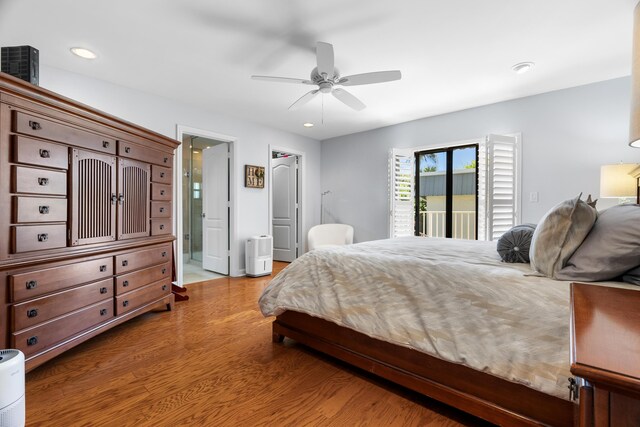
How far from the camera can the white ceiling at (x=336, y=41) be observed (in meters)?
2.05

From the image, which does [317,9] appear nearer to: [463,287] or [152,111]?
[463,287]

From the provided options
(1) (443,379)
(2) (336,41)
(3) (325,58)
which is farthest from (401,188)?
(1) (443,379)

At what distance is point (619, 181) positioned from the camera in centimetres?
264

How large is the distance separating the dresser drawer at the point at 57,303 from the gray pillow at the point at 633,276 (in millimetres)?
2982

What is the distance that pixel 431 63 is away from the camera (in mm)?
2801

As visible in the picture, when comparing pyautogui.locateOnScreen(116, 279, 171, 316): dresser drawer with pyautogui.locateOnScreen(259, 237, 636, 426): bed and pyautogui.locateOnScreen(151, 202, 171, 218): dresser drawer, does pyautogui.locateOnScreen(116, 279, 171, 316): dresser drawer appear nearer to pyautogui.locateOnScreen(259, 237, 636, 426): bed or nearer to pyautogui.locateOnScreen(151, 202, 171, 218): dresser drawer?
pyautogui.locateOnScreen(151, 202, 171, 218): dresser drawer

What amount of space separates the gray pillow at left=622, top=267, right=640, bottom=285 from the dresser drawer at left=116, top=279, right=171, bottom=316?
3111mm

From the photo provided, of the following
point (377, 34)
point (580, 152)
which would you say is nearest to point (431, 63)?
point (377, 34)

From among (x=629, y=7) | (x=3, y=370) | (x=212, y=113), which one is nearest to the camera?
(x=3, y=370)

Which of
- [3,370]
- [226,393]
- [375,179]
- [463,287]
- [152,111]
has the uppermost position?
[152,111]

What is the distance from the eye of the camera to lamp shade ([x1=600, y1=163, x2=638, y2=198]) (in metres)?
2.58

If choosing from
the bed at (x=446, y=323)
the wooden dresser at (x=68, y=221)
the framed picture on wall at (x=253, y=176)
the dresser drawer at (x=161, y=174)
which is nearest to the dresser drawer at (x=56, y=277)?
the wooden dresser at (x=68, y=221)

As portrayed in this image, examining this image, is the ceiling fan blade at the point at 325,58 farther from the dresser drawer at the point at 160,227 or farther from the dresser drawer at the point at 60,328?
the dresser drawer at the point at 60,328

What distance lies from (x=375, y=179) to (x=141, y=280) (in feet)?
12.5
